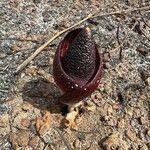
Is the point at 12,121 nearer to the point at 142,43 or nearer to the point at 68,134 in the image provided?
the point at 68,134

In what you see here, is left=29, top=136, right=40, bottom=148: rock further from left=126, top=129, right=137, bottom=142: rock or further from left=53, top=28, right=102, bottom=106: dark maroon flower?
left=126, top=129, right=137, bottom=142: rock

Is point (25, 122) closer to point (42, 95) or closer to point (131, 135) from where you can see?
point (42, 95)

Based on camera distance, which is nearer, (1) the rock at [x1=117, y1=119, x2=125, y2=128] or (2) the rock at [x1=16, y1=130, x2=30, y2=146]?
(2) the rock at [x1=16, y1=130, x2=30, y2=146]

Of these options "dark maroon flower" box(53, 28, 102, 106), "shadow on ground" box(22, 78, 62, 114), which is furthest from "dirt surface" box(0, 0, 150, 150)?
"dark maroon flower" box(53, 28, 102, 106)

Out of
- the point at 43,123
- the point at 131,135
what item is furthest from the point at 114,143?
the point at 43,123

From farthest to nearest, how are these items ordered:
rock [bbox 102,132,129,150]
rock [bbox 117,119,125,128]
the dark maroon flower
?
rock [bbox 117,119,125,128]
rock [bbox 102,132,129,150]
the dark maroon flower

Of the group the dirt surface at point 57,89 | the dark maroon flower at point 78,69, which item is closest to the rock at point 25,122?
the dirt surface at point 57,89

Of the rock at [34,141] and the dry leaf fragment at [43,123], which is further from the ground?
the dry leaf fragment at [43,123]

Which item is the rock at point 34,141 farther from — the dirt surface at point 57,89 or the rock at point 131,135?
the rock at point 131,135

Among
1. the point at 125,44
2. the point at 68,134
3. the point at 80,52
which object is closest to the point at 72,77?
the point at 80,52
